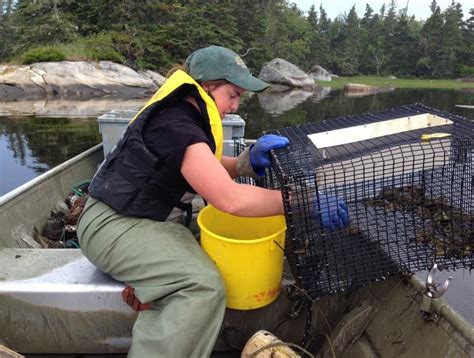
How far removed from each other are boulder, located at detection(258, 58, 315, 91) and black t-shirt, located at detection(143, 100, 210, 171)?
42748 millimetres

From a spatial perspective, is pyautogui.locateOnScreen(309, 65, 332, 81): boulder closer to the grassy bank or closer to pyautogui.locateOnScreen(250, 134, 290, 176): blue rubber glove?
the grassy bank

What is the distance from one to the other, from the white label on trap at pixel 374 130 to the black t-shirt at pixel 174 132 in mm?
944

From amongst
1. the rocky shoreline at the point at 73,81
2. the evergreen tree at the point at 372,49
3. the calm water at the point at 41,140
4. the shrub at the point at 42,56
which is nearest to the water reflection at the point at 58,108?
the calm water at the point at 41,140

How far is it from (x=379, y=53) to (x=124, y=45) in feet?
187

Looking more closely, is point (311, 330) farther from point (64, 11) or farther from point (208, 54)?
point (64, 11)

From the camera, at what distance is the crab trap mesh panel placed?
226 centimetres

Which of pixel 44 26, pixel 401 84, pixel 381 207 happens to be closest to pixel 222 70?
pixel 381 207

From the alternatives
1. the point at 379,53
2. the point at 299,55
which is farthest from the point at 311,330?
the point at 379,53

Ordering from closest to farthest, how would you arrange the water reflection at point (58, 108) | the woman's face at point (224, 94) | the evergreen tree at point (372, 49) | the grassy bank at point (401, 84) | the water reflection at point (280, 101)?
the woman's face at point (224, 94) < the water reflection at point (58, 108) < the water reflection at point (280, 101) < the grassy bank at point (401, 84) < the evergreen tree at point (372, 49)

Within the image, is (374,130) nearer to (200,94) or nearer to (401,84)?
(200,94)

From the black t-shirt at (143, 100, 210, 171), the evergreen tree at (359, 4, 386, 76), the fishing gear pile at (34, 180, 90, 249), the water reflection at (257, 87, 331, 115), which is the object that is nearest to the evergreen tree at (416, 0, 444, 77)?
the evergreen tree at (359, 4, 386, 76)

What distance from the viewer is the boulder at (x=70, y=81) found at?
24.7m

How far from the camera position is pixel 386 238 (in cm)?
240

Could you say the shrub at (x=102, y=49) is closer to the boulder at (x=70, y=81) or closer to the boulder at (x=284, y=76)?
the boulder at (x=70, y=81)
